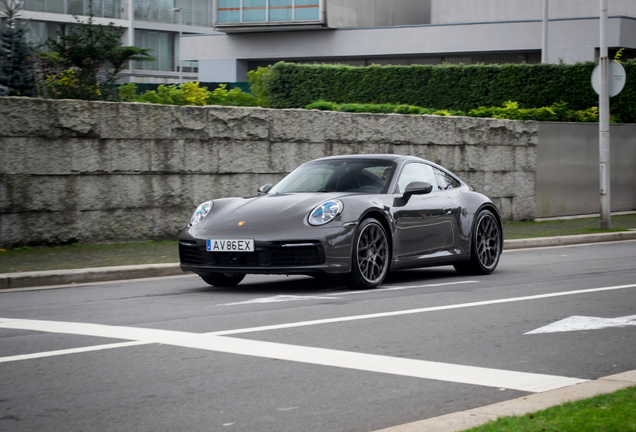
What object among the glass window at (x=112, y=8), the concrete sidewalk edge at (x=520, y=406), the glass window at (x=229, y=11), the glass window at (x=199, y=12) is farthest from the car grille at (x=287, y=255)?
the glass window at (x=199, y=12)

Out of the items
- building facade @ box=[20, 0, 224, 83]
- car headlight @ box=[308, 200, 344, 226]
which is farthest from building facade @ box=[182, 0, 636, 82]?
car headlight @ box=[308, 200, 344, 226]

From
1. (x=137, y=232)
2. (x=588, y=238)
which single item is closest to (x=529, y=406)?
(x=137, y=232)

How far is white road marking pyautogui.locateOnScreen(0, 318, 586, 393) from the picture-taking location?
4.88 meters

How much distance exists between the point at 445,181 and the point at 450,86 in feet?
65.5

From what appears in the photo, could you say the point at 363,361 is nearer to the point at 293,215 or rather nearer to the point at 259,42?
the point at 293,215

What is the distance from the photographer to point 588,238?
15.7 m

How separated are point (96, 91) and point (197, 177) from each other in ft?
10.2

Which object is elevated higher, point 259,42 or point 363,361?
point 259,42

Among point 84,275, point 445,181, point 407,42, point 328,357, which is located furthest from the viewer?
point 407,42

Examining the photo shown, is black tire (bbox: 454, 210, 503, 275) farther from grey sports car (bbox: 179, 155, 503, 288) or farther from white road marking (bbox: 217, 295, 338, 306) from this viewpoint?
white road marking (bbox: 217, 295, 338, 306)

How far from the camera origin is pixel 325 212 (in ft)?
27.8

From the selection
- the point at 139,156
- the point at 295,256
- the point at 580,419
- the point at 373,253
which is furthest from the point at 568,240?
the point at 580,419

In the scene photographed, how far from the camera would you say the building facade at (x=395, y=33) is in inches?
1529

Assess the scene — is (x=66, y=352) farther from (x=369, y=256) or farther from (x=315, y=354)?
(x=369, y=256)
